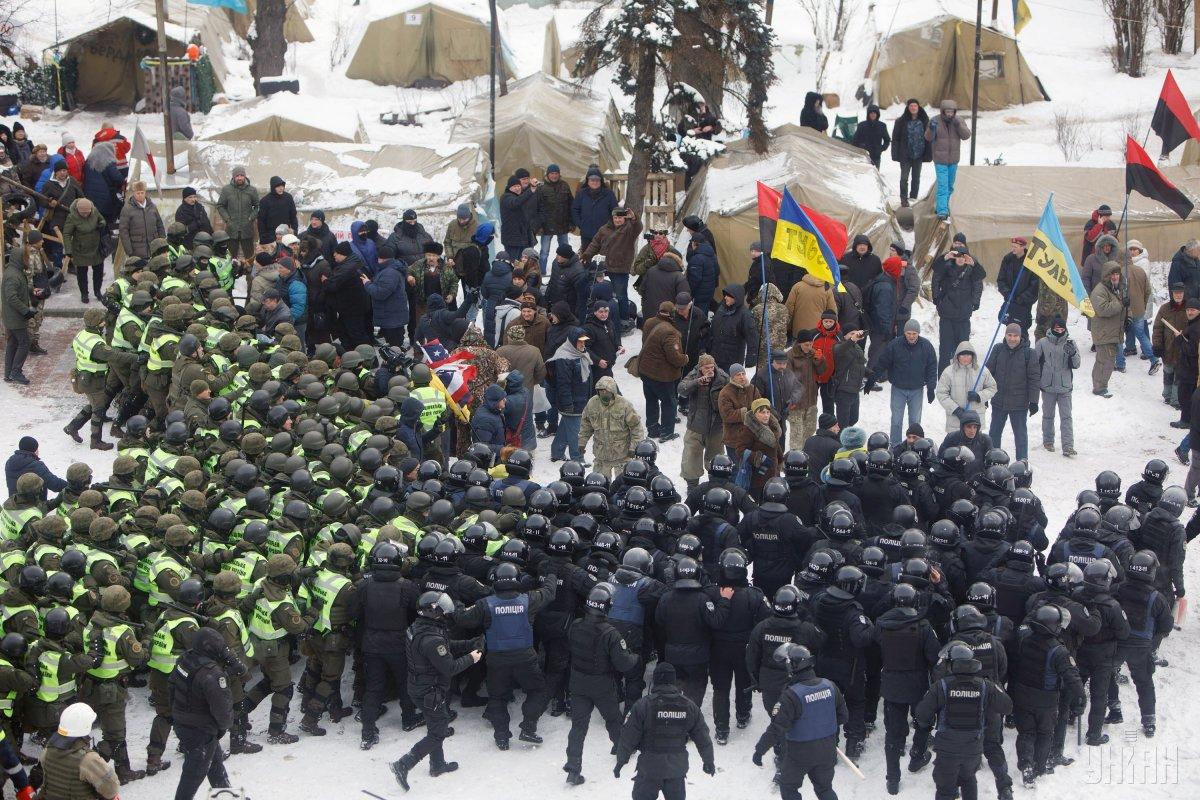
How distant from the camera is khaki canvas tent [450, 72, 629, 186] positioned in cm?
2227

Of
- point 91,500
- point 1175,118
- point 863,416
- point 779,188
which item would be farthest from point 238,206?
point 1175,118

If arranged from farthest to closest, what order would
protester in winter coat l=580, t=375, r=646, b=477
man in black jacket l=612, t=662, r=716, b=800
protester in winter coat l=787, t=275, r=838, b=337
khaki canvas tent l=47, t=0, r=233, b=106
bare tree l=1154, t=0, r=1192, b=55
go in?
bare tree l=1154, t=0, r=1192, b=55, khaki canvas tent l=47, t=0, r=233, b=106, protester in winter coat l=787, t=275, r=838, b=337, protester in winter coat l=580, t=375, r=646, b=477, man in black jacket l=612, t=662, r=716, b=800

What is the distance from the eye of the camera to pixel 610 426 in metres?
14.9

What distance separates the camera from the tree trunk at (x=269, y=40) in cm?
2936

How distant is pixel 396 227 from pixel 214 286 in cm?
257

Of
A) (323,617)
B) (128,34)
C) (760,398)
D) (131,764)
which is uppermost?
(128,34)

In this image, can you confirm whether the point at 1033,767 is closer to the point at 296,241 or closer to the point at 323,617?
the point at 323,617

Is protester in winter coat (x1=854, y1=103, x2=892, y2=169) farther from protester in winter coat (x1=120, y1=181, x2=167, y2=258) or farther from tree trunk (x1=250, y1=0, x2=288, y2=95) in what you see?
tree trunk (x1=250, y1=0, x2=288, y2=95)

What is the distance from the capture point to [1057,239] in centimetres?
1555

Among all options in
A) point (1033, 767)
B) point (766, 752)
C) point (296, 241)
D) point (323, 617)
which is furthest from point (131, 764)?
point (296, 241)

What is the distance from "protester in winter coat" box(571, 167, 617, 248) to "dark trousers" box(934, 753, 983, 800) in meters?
9.92

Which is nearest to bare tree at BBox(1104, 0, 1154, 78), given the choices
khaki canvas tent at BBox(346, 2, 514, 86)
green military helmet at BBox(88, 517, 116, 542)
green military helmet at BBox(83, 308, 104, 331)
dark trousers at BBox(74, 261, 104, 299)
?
khaki canvas tent at BBox(346, 2, 514, 86)

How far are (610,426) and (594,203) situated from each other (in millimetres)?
4976

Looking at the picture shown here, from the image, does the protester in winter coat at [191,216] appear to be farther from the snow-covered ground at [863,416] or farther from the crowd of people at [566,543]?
the snow-covered ground at [863,416]
